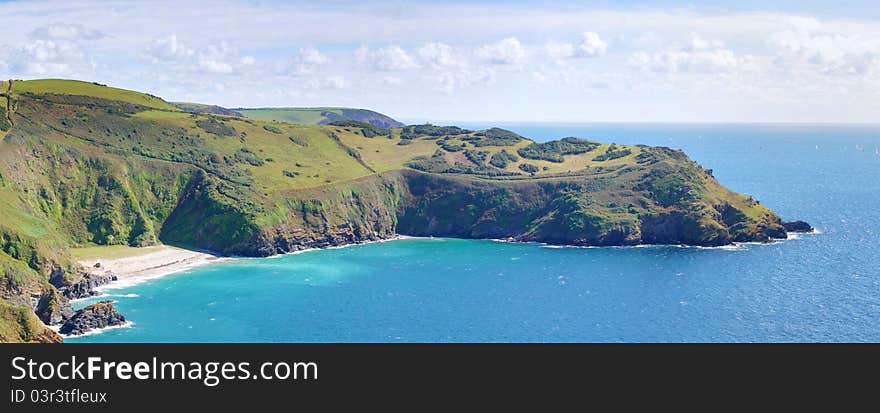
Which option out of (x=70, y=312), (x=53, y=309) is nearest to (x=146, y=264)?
(x=70, y=312)

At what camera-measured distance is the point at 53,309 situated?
5344 inches

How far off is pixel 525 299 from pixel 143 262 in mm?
85321

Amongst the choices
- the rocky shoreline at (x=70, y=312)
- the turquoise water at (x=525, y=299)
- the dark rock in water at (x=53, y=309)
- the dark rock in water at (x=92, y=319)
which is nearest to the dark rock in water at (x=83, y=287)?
the rocky shoreline at (x=70, y=312)

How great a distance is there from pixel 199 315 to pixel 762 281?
10389 centimetres

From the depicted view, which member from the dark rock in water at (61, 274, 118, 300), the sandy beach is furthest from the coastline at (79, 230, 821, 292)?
the dark rock in water at (61, 274, 118, 300)

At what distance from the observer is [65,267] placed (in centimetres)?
15912

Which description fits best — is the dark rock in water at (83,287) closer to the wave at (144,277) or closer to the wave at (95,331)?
the wave at (144,277)

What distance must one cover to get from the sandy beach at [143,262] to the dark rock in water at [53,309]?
22.3 metres

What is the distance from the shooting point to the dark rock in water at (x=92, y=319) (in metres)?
129

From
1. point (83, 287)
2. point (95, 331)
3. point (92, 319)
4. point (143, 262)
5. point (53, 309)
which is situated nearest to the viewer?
point (95, 331)

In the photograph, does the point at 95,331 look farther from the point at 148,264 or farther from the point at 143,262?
the point at 143,262

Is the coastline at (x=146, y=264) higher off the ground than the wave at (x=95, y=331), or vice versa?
the wave at (x=95, y=331)
